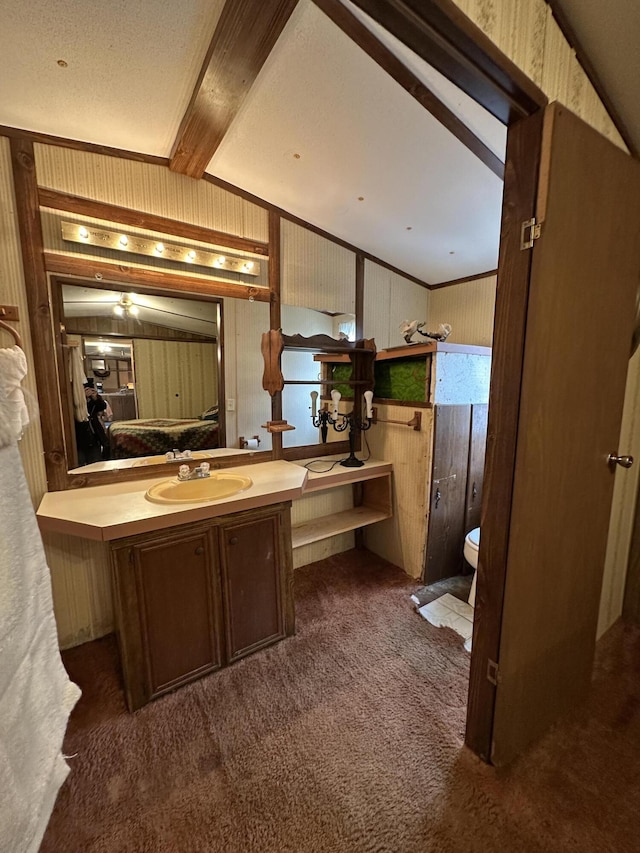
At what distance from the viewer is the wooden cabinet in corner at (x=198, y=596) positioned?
1.37m

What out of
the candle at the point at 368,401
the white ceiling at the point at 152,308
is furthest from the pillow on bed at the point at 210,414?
the candle at the point at 368,401

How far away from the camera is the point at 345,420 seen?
2590 millimetres

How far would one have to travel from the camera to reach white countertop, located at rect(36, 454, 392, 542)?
4.23 ft

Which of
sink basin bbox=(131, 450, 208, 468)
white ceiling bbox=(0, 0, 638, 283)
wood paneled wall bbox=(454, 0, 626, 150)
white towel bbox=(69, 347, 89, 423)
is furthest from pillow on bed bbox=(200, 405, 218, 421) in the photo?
wood paneled wall bbox=(454, 0, 626, 150)

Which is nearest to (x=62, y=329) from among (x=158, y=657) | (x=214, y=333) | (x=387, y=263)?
(x=214, y=333)

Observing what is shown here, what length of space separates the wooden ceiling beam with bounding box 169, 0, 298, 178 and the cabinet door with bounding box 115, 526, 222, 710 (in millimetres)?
1708

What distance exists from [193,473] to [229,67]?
168cm

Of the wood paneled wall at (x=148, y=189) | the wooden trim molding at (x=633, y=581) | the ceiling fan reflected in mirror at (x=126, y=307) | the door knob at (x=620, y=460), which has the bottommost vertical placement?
the wooden trim molding at (x=633, y=581)

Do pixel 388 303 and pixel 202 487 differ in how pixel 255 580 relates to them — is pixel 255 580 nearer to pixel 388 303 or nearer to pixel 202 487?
pixel 202 487

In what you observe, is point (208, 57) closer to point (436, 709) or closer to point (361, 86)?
point (361, 86)

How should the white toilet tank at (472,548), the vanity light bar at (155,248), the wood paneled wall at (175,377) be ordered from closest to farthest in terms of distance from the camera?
the vanity light bar at (155,248)
the wood paneled wall at (175,377)
the white toilet tank at (472,548)

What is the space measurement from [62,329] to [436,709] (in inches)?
Answer: 94.1

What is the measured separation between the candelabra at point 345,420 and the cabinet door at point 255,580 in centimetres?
84

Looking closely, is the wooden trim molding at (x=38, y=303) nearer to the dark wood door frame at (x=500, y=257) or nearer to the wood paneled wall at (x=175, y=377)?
the wood paneled wall at (x=175, y=377)
